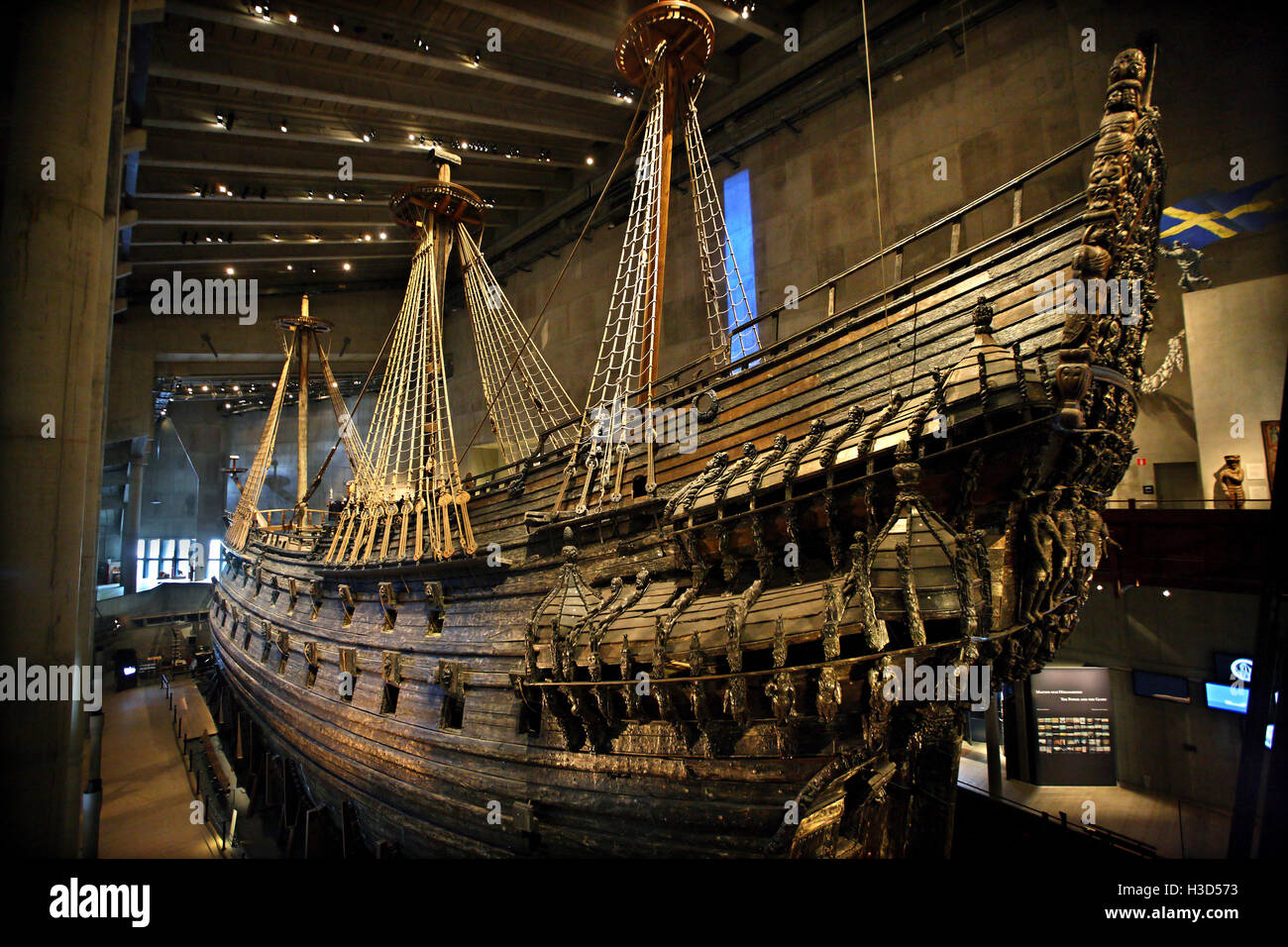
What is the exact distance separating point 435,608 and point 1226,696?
7072 millimetres

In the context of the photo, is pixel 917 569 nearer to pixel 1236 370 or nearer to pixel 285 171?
pixel 1236 370

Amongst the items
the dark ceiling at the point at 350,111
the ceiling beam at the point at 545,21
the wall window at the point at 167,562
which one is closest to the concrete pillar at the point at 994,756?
the ceiling beam at the point at 545,21

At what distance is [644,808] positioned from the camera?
3387mm

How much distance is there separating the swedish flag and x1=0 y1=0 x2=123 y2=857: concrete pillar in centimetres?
629

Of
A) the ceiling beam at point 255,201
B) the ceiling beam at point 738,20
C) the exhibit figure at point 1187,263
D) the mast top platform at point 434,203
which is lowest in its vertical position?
the exhibit figure at point 1187,263

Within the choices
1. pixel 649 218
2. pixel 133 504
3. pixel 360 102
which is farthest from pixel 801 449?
pixel 133 504

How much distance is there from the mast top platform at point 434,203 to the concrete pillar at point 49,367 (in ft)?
18.5

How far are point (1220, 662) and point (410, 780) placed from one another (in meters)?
6.99

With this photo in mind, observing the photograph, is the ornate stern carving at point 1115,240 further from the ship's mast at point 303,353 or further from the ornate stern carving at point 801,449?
the ship's mast at point 303,353

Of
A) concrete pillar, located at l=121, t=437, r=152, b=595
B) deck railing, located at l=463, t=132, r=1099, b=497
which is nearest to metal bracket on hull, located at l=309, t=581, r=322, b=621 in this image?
deck railing, located at l=463, t=132, r=1099, b=497

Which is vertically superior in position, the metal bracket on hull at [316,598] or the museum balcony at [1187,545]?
the museum balcony at [1187,545]

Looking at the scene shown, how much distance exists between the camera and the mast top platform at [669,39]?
206 inches
